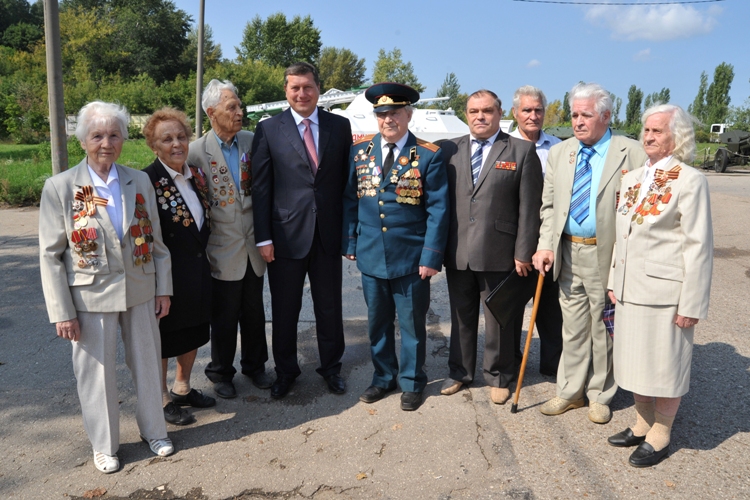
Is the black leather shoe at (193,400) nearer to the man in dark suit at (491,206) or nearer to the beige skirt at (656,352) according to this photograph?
the man in dark suit at (491,206)

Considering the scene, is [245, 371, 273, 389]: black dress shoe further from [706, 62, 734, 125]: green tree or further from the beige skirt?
[706, 62, 734, 125]: green tree

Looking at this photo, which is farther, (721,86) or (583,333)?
(721,86)

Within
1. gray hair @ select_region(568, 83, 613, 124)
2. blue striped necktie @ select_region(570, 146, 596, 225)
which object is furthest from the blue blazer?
gray hair @ select_region(568, 83, 613, 124)

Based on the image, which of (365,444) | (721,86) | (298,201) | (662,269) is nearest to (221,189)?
(298,201)

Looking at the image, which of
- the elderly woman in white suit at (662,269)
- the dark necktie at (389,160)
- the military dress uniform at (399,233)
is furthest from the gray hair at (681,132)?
the dark necktie at (389,160)

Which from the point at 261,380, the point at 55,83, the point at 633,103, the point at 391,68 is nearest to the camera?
the point at 261,380

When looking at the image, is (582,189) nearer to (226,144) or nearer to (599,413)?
(599,413)

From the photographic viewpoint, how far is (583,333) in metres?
3.70

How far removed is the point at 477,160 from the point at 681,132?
4.10 feet

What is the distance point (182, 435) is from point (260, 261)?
3.98 feet

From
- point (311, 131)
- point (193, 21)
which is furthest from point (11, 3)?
point (311, 131)

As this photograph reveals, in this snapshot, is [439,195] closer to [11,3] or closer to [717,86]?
[717,86]

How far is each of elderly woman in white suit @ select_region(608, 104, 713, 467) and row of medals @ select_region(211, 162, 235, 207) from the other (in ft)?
8.05

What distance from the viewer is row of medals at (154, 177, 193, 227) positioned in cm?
340
